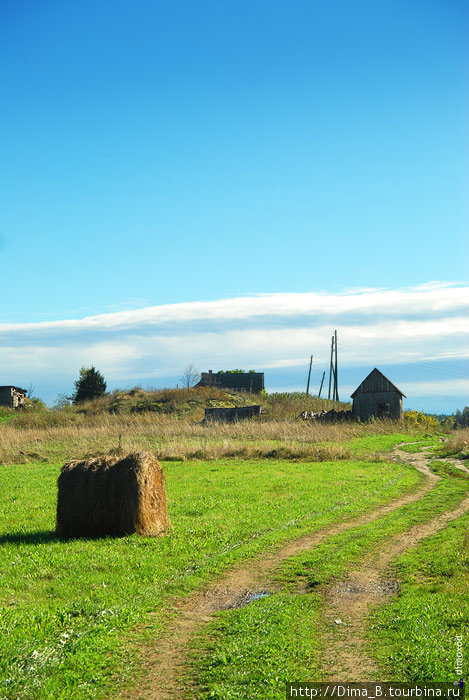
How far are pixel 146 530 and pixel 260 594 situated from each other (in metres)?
4.58

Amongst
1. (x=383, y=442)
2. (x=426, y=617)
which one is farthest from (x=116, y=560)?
(x=383, y=442)

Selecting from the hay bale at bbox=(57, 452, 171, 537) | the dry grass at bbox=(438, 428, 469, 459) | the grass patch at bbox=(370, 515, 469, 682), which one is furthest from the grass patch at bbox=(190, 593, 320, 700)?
the dry grass at bbox=(438, 428, 469, 459)

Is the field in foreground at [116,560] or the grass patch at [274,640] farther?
the field in foreground at [116,560]

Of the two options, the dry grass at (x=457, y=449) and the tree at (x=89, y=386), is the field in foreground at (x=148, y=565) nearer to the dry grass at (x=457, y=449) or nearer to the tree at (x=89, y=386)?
the dry grass at (x=457, y=449)

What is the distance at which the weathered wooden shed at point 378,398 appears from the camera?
64188mm

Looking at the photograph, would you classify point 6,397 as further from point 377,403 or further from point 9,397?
point 377,403

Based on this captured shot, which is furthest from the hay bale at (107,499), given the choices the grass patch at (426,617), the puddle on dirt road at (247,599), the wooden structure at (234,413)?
the wooden structure at (234,413)

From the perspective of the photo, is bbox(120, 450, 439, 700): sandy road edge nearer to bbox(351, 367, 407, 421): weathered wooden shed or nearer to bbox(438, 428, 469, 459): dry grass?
bbox(438, 428, 469, 459): dry grass

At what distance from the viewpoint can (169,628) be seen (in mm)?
9695

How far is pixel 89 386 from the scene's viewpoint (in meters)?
81.6

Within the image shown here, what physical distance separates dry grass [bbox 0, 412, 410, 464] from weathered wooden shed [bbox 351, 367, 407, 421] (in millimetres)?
12701

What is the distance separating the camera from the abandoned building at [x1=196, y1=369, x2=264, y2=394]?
9175 centimetres

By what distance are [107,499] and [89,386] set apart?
2688 inches

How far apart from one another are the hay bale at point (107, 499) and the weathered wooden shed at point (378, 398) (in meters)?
51.0
